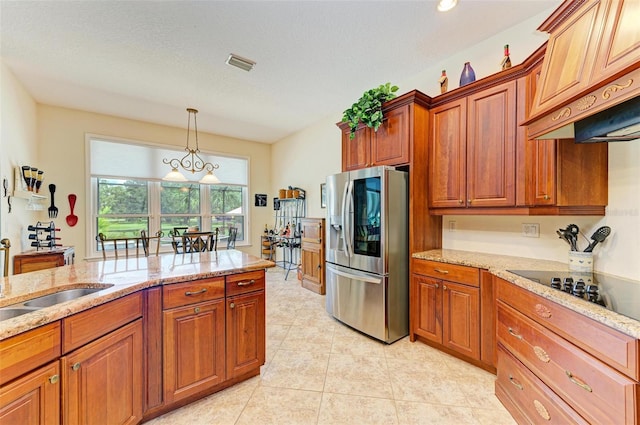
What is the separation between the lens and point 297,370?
209 centimetres

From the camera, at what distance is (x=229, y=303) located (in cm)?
178

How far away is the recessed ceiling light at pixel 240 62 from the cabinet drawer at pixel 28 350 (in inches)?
105

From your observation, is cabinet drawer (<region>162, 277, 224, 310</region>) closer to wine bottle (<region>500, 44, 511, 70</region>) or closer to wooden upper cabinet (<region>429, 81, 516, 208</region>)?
wooden upper cabinet (<region>429, 81, 516, 208</region>)

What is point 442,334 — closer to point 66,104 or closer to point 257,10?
point 257,10

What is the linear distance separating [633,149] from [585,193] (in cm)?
33

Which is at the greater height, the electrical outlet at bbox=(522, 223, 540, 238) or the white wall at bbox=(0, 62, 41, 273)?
the white wall at bbox=(0, 62, 41, 273)

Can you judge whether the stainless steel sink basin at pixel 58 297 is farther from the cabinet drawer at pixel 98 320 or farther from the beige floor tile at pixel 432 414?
the beige floor tile at pixel 432 414

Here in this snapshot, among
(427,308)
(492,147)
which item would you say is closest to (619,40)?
(492,147)

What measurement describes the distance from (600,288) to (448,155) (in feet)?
4.71

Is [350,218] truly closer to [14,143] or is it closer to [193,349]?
[193,349]

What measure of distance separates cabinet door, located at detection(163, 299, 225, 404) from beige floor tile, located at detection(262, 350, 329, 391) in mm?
429

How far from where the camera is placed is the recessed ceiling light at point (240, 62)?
2.72 m

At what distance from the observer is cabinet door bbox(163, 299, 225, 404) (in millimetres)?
1582

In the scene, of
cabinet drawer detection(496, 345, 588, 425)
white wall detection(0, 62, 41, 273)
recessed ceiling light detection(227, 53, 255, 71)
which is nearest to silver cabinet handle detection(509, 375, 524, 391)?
cabinet drawer detection(496, 345, 588, 425)
